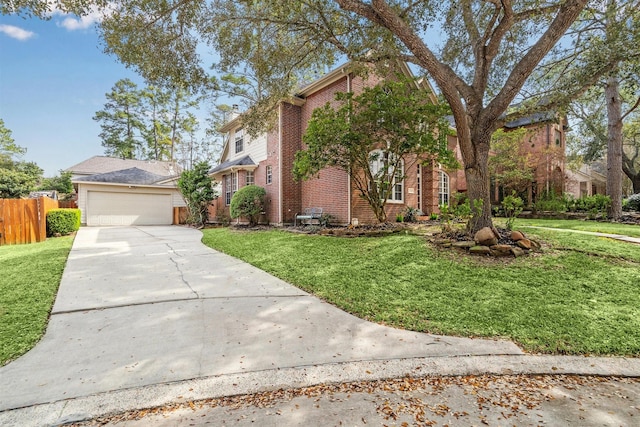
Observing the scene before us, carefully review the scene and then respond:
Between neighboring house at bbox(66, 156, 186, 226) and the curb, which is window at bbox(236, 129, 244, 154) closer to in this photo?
neighboring house at bbox(66, 156, 186, 226)

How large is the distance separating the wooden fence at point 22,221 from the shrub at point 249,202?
6.40 meters

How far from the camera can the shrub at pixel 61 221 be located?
11.0m

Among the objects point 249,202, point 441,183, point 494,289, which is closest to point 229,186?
point 249,202

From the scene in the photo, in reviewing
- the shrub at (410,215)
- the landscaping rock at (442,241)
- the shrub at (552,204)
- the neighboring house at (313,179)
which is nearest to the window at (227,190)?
the neighboring house at (313,179)

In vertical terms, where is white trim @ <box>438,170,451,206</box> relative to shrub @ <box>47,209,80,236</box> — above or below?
above

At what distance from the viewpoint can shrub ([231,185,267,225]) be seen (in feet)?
42.6

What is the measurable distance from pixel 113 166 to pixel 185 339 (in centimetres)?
2708

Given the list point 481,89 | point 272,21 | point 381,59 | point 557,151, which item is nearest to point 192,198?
point 272,21

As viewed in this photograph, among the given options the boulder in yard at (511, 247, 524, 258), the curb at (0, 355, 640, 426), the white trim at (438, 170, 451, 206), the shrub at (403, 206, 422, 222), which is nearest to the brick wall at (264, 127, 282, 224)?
the shrub at (403, 206, 422, 222)

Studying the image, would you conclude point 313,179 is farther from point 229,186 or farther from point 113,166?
point 113,166

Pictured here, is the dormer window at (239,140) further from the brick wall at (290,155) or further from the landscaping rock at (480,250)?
the landscaping rock at (480,250)

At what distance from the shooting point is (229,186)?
17.1 metres

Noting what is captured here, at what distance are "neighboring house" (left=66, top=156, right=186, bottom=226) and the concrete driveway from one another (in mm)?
15326

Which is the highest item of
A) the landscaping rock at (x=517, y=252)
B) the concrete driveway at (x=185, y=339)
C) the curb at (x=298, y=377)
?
the landscaping rock at (x=517, y=252)
